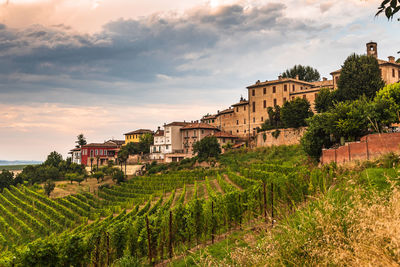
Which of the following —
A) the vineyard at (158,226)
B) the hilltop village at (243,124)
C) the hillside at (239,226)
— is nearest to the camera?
the hillside at (239,226)

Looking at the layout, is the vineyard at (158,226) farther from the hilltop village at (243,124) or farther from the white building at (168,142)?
the white building at (168,142)

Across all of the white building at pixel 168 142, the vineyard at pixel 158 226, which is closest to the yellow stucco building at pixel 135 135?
the white building at pixel 168 142

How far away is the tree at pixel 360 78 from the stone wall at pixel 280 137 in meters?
10.7

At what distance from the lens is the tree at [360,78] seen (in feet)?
141

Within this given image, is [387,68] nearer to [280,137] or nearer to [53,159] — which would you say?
[280,137]

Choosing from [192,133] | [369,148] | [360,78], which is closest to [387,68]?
[360,78]

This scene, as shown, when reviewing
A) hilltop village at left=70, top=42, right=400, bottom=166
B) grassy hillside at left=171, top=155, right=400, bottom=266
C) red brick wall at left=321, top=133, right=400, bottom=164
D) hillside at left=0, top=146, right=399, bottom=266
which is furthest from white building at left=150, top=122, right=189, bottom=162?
grassy hillside at left=171, top=155, right=400, bottom=266

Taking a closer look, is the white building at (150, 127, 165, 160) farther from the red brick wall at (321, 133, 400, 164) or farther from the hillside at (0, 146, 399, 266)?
the red brick wall at (321, 133, 400, 164)

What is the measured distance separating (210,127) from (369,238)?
74200 mm

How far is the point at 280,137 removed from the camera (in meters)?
56.9

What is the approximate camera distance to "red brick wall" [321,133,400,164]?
1975 centimetres

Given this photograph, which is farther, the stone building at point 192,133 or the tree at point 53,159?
the tree at point 53,159

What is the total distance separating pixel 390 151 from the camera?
19328mm

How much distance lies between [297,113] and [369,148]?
34.3m
